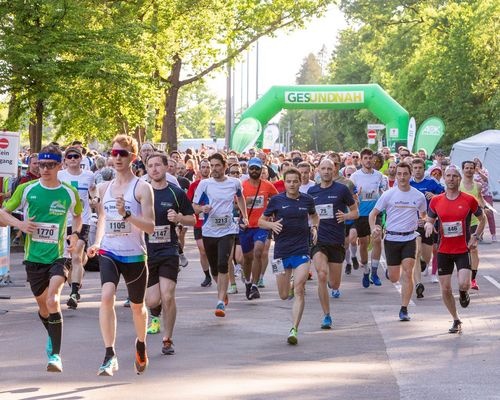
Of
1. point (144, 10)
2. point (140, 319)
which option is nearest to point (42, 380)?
point (140, 319)

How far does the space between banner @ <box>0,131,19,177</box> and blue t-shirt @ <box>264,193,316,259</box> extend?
6.60 meters

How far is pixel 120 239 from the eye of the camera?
31.5ft

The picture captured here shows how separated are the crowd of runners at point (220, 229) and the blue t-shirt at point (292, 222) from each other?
1 centimetres

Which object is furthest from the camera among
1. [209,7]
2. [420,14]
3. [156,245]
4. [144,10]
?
[420,14]

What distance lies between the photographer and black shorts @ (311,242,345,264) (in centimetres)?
1368

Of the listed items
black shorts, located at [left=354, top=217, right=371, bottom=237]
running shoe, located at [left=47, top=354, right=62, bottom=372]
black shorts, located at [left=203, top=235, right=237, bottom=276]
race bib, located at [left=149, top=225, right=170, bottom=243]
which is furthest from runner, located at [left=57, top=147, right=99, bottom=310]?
running shoe, located at [left=47, top=354, right=62, bottom=372]

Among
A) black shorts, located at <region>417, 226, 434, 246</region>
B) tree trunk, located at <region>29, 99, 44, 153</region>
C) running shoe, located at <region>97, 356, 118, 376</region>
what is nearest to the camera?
running shoe, located at <region>97, 356, 118, 376</region>

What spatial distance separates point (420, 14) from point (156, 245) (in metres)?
55.4

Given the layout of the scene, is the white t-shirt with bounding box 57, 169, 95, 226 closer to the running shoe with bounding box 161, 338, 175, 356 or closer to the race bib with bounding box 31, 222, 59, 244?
the running shoe with bounding box 161, 338, 175, 356

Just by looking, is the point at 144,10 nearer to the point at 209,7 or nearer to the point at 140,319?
the point at 209,7

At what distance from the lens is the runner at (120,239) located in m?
9.44

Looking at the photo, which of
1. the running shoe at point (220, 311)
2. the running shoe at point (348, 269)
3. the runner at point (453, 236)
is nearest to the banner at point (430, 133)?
the running shoe at point (348, 269)

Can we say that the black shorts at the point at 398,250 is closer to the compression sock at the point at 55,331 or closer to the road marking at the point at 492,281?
the road marking at the point at 492,281

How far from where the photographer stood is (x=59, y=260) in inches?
397
